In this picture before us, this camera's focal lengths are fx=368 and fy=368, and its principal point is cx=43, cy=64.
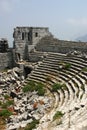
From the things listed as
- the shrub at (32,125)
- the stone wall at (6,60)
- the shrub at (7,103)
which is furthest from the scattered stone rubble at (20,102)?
the stone wall at (6,60)

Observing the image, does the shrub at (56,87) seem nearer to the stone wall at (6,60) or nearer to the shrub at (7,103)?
the shrub at (7,103)

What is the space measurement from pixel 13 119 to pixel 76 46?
1671 centimetres

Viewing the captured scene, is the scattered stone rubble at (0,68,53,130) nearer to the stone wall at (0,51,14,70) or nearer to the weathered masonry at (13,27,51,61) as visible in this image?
the stone wall at (0,51,14,70)

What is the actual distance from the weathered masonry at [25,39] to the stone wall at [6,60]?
3.09 feet

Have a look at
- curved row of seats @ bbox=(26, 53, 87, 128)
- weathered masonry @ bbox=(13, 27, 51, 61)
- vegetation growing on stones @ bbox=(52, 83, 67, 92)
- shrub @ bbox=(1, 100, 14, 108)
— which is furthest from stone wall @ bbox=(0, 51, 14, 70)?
vegetation growing on stones @ bbox=(52, 83, 67, 92)

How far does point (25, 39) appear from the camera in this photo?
43469mm

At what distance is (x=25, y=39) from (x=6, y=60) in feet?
11.1

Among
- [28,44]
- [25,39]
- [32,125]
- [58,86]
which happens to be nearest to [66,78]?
[58,86]

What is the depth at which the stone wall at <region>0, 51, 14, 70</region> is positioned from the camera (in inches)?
1670

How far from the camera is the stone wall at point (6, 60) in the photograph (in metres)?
42.4

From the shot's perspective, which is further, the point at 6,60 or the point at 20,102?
the point at 6,60

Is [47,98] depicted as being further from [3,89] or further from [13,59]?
[13,59]

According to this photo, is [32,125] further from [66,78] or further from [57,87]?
→ [66,78]

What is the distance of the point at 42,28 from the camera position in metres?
43.7
